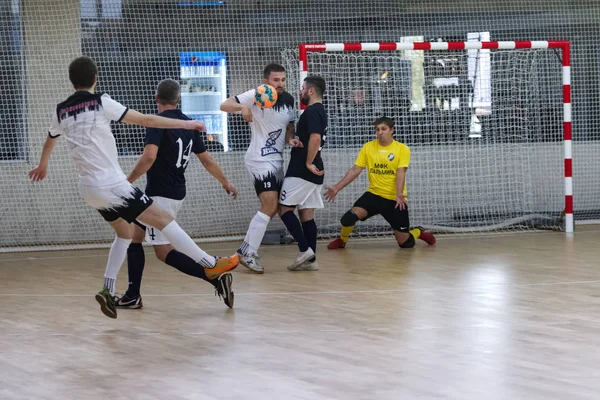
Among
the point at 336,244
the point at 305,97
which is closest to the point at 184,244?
the point at 305,97

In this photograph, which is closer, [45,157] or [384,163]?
[45,157]

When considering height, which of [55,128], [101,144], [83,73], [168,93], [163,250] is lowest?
[163,250]

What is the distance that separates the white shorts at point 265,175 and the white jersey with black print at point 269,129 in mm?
40

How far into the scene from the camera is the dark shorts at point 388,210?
10.2 metres

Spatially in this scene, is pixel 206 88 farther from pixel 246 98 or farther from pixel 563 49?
pixel 563 49

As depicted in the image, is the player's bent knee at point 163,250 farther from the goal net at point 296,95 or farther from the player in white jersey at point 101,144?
the goal net at point 296,95

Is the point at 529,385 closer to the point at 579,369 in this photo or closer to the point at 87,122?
the point at 579,369

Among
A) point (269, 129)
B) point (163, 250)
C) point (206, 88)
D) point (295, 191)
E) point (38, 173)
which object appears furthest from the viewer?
point (206, 88)

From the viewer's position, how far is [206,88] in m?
12.2

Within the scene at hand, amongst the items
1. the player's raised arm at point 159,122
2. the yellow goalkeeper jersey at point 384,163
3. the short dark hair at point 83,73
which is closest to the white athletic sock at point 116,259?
the player's raised arm at point 159,122

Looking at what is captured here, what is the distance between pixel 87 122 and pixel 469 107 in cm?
735

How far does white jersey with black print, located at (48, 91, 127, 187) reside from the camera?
18.9 feet

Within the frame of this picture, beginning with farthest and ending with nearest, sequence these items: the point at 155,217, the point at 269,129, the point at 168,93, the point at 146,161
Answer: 1. the point at 269,129
2. the point at 168,93
3. the point at 146,161
4. the point at 155,217

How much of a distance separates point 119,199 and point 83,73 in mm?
811
